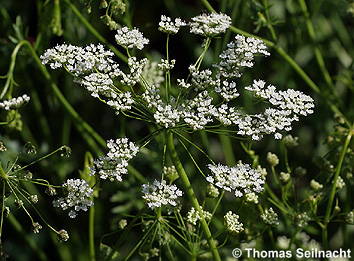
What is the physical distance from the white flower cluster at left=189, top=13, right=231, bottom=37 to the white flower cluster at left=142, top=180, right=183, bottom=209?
2.09ft

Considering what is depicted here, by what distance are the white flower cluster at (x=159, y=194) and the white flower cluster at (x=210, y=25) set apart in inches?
25.1

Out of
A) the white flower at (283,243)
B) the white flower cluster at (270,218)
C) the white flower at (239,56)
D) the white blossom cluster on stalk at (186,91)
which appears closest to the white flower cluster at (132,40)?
the white blossom cluster on stalk at (186,91)

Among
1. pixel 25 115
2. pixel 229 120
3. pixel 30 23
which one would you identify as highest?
pixel 229 120

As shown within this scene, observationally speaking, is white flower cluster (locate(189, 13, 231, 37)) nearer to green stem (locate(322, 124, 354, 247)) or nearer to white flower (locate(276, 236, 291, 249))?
green stem (locate(322, 124, 354, 247))

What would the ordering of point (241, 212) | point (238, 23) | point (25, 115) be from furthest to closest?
point (25, 115), point (238, 23), point (241, 212)

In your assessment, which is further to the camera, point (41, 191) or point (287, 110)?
point (41, 191)

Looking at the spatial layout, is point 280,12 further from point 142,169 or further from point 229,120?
point 229,120

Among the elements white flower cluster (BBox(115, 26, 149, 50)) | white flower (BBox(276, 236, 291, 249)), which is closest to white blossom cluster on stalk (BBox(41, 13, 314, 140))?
white flower cluster (BBox(115, 26, 149, 50))

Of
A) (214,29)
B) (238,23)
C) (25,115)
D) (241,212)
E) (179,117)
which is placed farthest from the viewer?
(25,115)

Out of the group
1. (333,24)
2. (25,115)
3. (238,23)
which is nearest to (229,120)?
Answer: (238,23)

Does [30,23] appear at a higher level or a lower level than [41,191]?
higher

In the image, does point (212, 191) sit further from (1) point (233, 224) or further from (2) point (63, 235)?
(2) point (63, 235)

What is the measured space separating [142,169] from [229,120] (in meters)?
1.74

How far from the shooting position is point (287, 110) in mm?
2549
